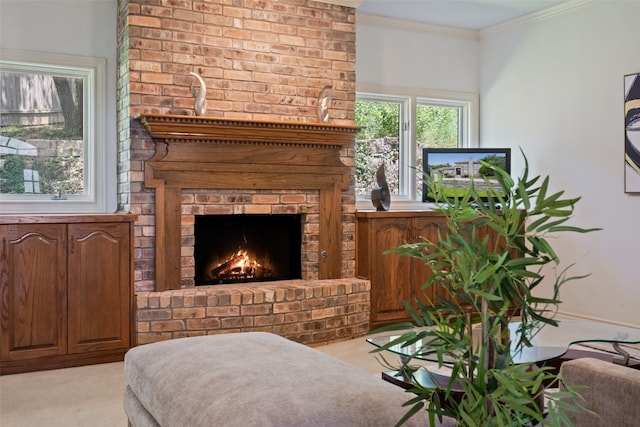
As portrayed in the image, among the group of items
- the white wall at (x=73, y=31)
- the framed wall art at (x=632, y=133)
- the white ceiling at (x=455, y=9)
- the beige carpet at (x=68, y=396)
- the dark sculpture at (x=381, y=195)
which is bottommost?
the beige carpet at (x=68, y=396)

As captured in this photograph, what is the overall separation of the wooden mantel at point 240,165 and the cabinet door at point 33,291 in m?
0.65

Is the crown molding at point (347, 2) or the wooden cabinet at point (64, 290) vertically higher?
the crown molding at point (347, 2)

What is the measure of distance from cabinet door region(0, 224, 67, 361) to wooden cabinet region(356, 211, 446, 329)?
2.24 metres

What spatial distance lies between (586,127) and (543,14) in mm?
1144

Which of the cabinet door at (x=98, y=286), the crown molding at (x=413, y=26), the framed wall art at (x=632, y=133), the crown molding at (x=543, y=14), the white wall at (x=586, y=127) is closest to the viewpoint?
the cabinet door at (x=98, y=286)

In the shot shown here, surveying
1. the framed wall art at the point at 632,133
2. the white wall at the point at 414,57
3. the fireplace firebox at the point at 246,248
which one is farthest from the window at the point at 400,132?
the framed wall art at the point at 632,133

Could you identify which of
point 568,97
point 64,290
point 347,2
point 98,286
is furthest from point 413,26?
point 64,290

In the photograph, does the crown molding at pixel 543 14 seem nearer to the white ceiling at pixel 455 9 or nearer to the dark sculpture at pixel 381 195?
the white ceiling at pixel 455 9

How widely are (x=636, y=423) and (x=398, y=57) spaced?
186 inches

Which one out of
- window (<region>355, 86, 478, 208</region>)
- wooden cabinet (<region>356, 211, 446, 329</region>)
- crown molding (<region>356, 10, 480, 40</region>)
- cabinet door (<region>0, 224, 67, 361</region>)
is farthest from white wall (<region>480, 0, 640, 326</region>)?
cabinet door (<region>0, 224, 67, 361</region>)

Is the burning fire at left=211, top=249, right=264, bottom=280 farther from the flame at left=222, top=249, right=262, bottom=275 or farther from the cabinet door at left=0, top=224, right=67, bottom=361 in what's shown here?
the cabinet door at left=0, top=224, right=67, bottom=361

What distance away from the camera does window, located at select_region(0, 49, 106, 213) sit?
439cm

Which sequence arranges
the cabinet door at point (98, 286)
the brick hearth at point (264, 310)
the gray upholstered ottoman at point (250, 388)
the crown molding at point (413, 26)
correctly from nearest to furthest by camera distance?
the gray upholstered ottoman at point (250, 388) < the cabinet door at point (98, 286) < the brick hearth at point (264, 310) < the crown molding at point (413, 26)

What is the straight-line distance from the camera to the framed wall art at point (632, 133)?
4859 mm
